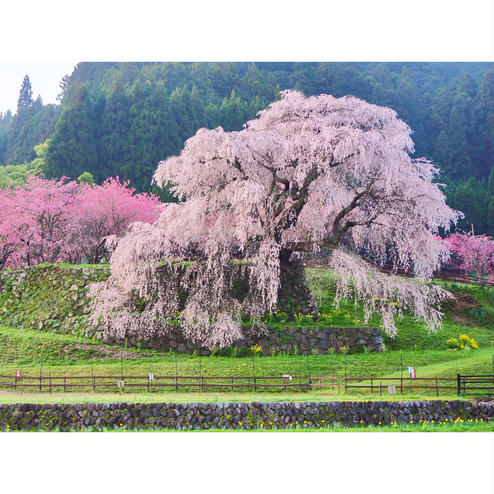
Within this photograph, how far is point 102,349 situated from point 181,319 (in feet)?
4.91

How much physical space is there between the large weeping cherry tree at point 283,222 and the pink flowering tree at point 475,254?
321 millimetres

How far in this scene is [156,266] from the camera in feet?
36.5

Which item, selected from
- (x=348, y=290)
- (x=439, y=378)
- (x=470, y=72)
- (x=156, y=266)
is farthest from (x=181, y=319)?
(x=470, y=72)

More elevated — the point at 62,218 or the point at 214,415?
the point at 62,218

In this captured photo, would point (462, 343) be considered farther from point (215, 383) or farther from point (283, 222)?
point (215, 383)

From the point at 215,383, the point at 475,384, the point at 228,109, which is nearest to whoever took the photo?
the point at 475,384

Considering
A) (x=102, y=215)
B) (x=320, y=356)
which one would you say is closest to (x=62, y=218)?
(x=102, y=215)

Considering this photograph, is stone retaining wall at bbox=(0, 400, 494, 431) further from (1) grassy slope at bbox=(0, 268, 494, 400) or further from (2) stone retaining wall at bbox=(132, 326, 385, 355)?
(2) stone retaining wall at bbox=(132, 326, 385, 355)

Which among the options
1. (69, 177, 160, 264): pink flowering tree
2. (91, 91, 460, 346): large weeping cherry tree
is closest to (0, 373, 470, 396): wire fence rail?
(91, 91, 460, 346): large weeping cherry tree

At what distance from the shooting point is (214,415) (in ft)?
27.2

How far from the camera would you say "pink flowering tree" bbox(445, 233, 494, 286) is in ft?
34.0

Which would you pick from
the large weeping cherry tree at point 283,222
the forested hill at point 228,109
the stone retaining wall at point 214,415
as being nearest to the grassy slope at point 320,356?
the large weeping cherry tree at point 283,222

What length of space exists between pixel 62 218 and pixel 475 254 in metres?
8.01

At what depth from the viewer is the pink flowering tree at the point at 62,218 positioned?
11.5 m
